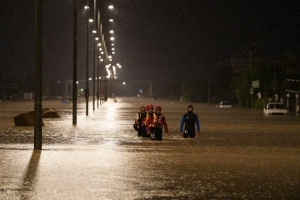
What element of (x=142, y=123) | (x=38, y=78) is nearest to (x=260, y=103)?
(x=142, y=123)

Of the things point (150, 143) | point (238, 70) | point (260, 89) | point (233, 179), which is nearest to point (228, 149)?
point (150, 143)

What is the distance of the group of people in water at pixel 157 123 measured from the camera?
24.8m

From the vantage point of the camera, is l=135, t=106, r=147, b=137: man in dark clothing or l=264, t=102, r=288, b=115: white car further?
l=264, t=102, r=288, b=115: white car

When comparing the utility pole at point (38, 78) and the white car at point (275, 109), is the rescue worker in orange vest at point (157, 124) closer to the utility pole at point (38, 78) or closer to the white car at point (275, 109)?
the utility pole at point (38, 78)

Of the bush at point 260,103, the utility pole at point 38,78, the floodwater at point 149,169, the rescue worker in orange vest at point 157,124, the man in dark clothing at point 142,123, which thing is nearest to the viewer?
the floodwater at point 149,169

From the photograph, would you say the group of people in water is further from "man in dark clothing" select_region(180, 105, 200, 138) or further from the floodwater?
the floodwater

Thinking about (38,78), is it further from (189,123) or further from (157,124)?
(189,123)

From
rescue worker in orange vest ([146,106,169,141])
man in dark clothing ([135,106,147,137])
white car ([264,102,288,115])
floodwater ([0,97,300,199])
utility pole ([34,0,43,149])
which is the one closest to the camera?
floodwater ([0,97,300,199])

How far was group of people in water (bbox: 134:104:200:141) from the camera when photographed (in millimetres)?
24828

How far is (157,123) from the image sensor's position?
80.3 feet

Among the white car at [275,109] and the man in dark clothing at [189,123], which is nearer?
the man in dark clothing at [189,123]

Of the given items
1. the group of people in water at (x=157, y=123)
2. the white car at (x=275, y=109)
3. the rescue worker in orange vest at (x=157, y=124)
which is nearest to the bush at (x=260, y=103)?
the white car at (x=275, y=109)

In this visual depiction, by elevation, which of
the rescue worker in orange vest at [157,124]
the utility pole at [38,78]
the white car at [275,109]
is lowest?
the white car at [275,109]

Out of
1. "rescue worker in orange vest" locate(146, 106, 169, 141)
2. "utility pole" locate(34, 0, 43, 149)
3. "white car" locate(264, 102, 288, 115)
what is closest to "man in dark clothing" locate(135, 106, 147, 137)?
"rescue worker in orange vest" locate(146, 106, 169, 141)
